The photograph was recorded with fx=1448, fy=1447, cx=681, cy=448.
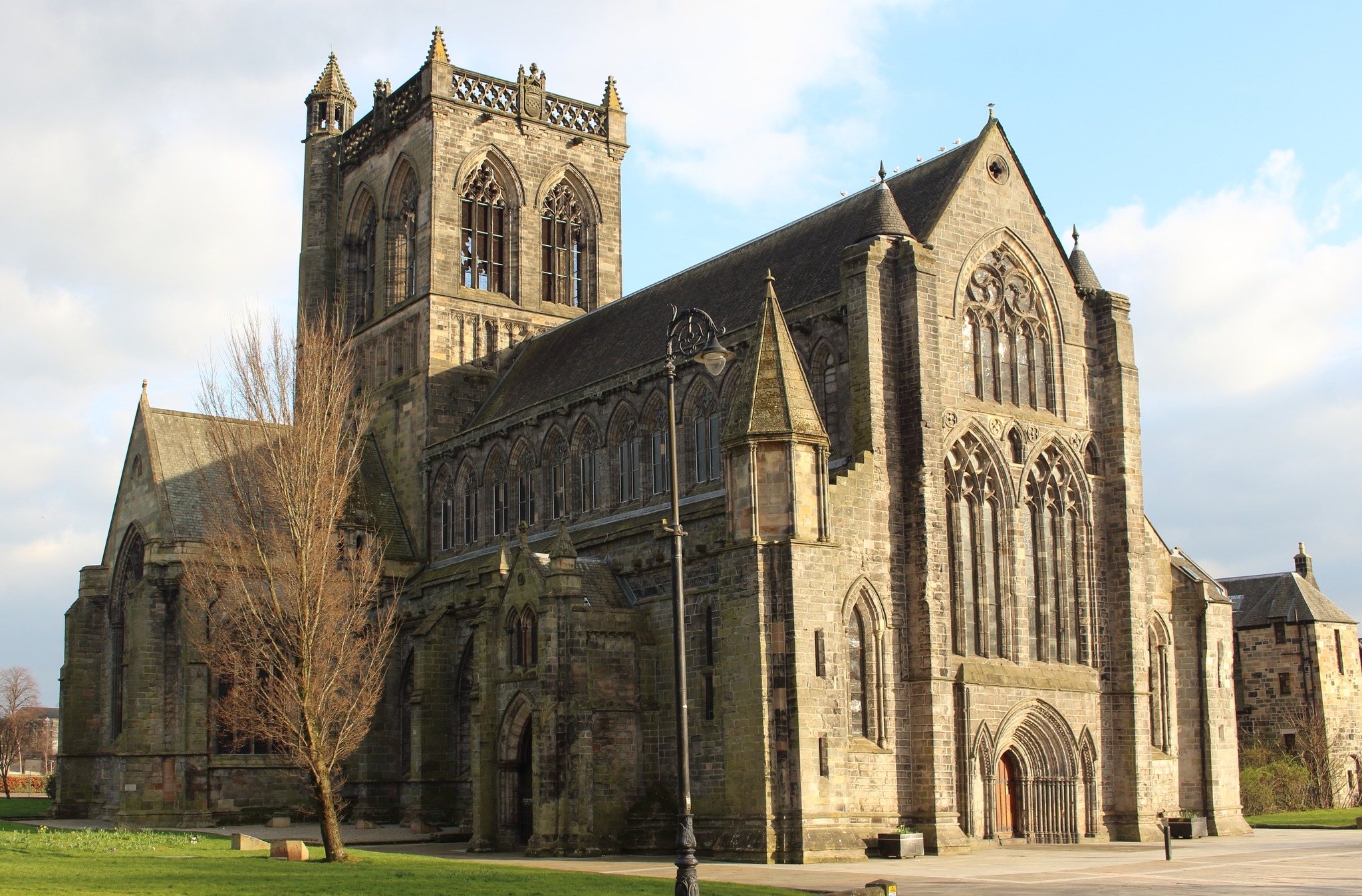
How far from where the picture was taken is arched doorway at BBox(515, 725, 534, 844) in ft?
122

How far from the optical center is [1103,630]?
38.2m

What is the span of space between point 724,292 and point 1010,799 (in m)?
17.1

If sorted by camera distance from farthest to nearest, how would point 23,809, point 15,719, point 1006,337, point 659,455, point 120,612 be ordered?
point 15,719 < point 23,809 < point 120,612 < point 659,455 < point 1006,337

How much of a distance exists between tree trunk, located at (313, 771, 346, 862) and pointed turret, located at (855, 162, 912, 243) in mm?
18140

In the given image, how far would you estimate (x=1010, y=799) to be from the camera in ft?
117

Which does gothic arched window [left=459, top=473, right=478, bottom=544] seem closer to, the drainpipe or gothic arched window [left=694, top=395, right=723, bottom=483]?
gothic arched window [left=694, top=395, right=723, bottom=483]

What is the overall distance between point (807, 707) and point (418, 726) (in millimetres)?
17628

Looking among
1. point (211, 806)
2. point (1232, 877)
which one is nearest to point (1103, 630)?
point (1232, 877)

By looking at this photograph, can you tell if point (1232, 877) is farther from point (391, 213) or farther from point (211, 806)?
point (391, 213)

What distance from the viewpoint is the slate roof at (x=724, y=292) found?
38812 millimetres

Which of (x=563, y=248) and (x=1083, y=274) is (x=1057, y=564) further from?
(x=563, y=248)

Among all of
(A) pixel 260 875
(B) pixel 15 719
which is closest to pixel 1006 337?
(A) pixel 260 875

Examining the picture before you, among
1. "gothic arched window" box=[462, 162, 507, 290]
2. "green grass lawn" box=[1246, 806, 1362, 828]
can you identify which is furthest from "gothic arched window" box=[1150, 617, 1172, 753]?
"gothic arched window" box=[462, 162, 507, 290]

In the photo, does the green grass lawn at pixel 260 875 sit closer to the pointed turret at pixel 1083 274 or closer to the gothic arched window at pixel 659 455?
the gothic arched window at pixel 659 455
